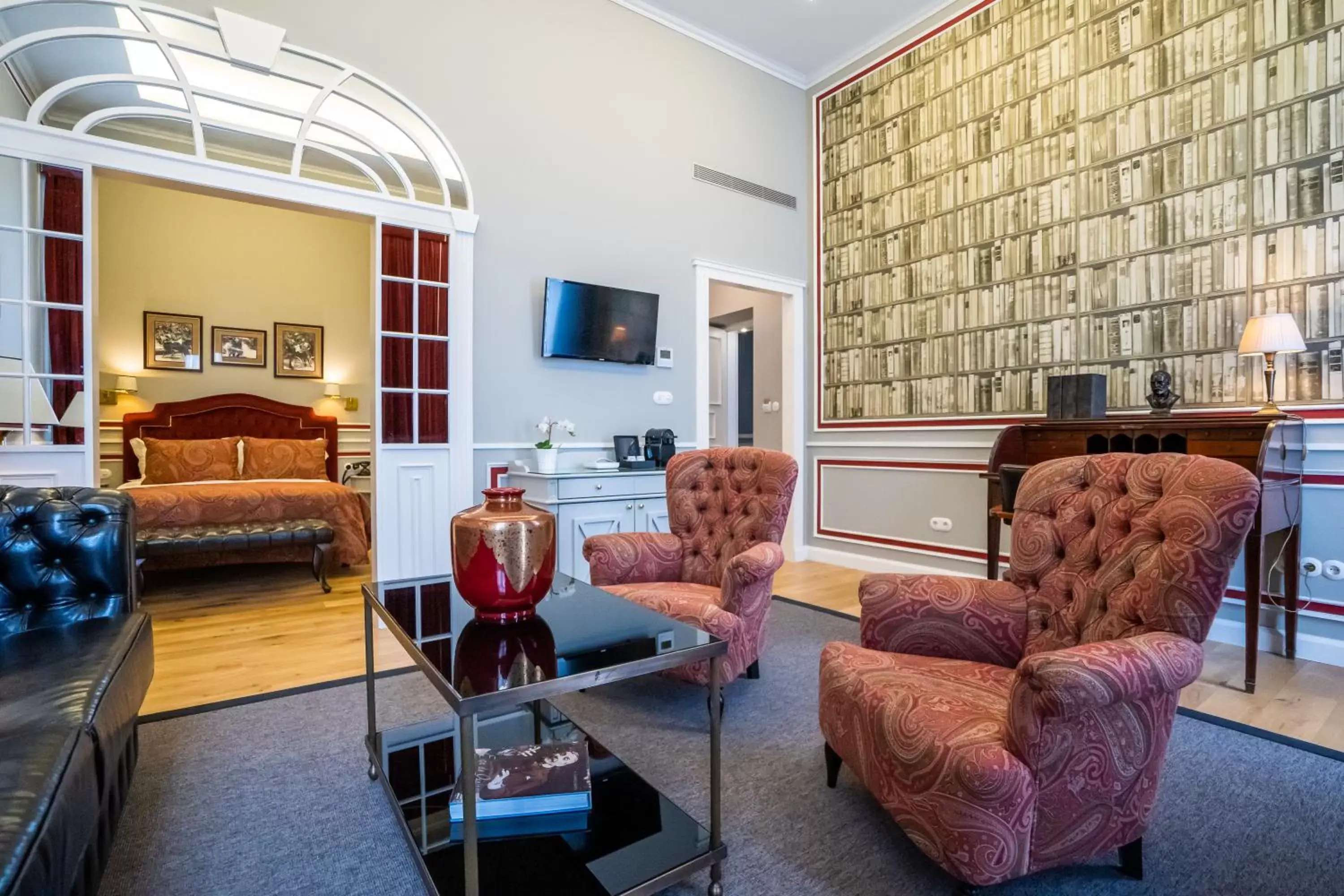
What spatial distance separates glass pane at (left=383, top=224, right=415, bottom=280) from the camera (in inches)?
136

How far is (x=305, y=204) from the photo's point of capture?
3.25m

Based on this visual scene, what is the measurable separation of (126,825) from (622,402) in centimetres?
317

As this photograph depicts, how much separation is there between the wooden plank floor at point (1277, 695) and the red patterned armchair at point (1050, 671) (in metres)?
0.94

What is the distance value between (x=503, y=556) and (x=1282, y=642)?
Result: 3545 mm

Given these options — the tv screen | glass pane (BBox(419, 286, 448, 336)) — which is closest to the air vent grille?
the tv screen

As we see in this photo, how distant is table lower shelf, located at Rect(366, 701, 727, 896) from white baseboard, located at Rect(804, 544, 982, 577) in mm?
3063

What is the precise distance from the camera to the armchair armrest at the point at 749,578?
2.16m

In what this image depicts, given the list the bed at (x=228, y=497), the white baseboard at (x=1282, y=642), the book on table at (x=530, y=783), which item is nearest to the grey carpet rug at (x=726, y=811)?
the book on table at (x=530, y=783)

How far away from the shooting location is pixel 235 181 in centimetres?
305

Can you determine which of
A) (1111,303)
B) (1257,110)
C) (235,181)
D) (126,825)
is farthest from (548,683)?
(1257,110)

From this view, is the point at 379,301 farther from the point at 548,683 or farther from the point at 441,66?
the point at 548,683

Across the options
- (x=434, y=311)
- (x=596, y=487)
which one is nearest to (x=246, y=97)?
(x=434, y=311)

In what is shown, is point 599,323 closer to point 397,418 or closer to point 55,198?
point 397,418

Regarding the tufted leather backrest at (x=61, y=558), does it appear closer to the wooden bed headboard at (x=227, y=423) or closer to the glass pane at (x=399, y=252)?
the glass pane at (x=399, y=252)
